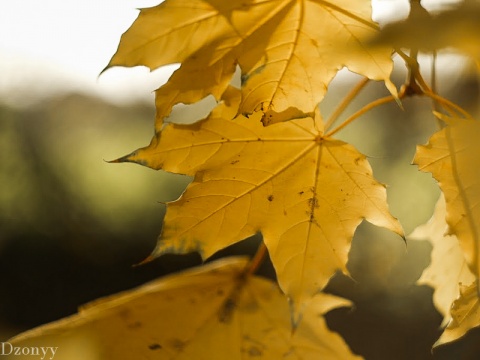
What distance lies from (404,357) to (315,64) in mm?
3508

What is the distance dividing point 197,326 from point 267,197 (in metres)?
0.20

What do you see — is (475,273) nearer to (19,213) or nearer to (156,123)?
(156,123)

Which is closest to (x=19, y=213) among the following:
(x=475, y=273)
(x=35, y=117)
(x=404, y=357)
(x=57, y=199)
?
(x=57, y=199)

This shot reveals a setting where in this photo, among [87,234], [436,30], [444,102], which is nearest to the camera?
[436,30]

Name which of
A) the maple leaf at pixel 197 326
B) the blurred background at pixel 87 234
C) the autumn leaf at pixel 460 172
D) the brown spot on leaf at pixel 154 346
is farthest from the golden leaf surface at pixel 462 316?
the blurred background at pixel 87 234

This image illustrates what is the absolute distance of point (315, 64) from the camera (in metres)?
0.55

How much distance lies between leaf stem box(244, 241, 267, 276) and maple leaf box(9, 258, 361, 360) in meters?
0.01

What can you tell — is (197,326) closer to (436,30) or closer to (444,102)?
(444,102)

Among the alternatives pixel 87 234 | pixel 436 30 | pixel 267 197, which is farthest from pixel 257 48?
pixel 87 234

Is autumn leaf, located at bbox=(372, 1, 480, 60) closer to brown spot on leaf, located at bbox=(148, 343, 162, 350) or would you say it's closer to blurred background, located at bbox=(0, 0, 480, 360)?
brown spot on leaf, located at bbox=(148, 343, 162, 350)

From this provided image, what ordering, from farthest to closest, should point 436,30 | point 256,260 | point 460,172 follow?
point 256,260 < point 460,172 < point 436,30

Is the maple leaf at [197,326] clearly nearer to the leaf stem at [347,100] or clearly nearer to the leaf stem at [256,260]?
the leaf stem at [256,260]

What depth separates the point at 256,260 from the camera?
75 cm

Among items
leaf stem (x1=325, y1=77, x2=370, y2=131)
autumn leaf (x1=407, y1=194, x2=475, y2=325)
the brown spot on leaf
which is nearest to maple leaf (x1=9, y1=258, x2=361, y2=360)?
the brown spot on leaf
